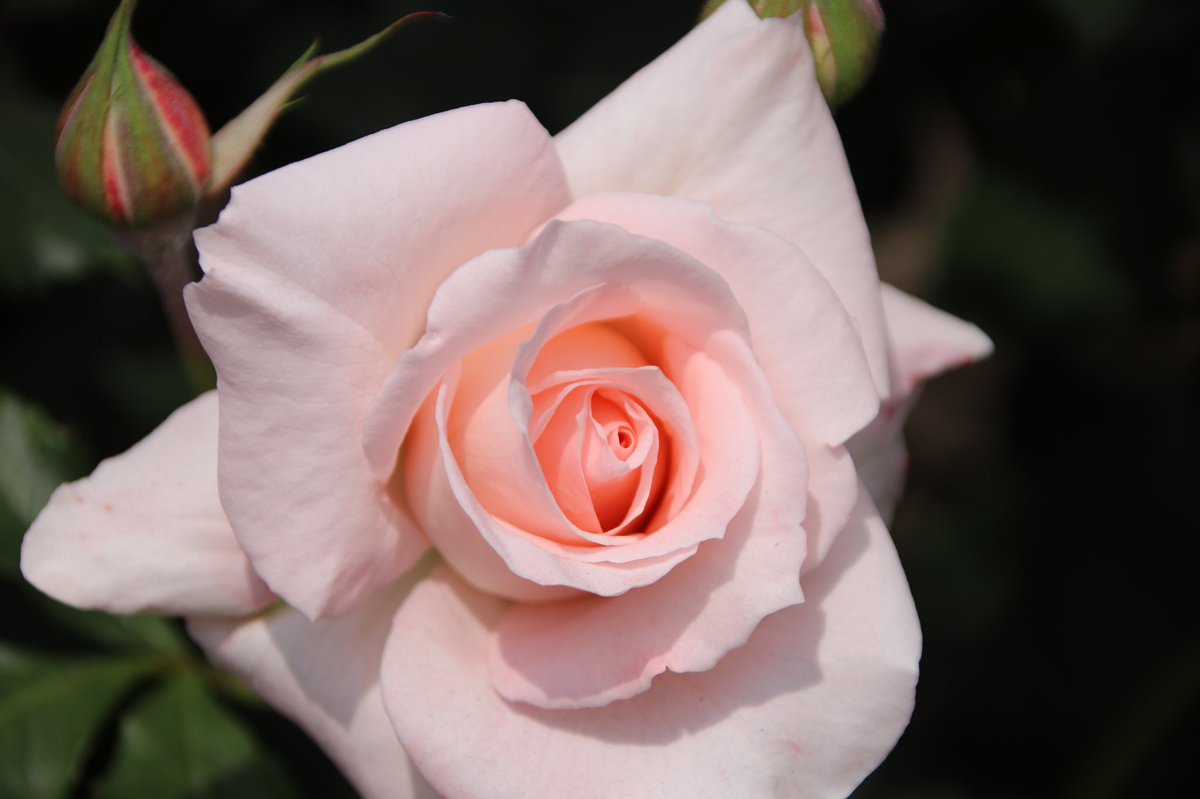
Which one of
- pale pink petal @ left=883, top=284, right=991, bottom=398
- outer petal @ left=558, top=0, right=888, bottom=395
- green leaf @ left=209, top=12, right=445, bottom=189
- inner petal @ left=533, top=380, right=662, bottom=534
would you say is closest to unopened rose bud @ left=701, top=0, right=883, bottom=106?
outer petal @ left=558, top=0, right=888, bottom=395

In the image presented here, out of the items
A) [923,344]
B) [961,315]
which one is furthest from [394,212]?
[961,315]

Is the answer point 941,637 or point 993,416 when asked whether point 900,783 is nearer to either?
point 941,637

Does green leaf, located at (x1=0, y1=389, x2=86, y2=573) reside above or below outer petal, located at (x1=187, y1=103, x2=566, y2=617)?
below

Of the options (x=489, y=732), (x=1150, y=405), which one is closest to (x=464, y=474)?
(x=489, y=732)

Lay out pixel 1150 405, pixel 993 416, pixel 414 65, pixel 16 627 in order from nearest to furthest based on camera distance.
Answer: pixel 16 627 < pixel 414 65 < pixel 1150 405 < pixel 993 416

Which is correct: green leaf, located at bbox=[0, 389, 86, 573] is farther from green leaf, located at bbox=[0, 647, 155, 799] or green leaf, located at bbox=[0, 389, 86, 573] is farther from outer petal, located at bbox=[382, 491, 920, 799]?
outer petal, located at bbox=[382, 491, 920, 799]
